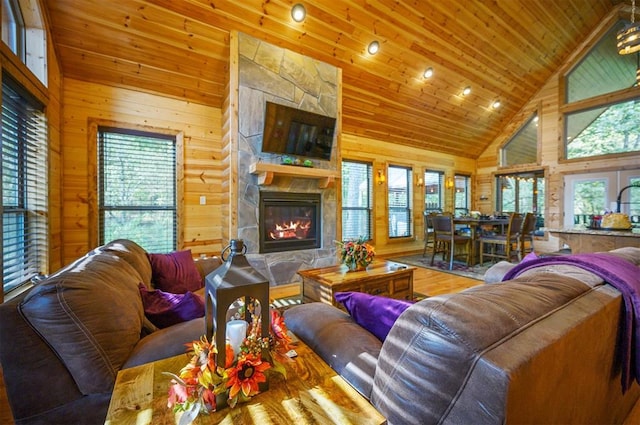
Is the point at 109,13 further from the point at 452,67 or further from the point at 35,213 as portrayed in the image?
the point at 452,67

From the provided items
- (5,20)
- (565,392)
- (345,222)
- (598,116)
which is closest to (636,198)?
(598,116)

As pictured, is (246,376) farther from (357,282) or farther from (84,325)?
(357,282)

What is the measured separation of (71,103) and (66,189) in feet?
3.43

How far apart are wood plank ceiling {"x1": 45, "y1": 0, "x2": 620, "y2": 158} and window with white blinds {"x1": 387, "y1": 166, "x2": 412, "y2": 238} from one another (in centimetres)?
79

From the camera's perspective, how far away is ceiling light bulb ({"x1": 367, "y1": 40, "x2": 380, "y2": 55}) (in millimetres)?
4121

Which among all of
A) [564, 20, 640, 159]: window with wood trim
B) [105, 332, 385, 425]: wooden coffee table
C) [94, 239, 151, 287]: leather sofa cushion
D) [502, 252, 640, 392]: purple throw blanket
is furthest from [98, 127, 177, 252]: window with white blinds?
[564, 20, 640, 159]: window with wood trim

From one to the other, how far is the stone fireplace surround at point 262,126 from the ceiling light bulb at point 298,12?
52 cm

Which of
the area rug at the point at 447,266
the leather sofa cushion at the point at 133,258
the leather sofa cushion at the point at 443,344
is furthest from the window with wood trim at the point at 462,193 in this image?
the leather sofa cushion at the point at 443,344

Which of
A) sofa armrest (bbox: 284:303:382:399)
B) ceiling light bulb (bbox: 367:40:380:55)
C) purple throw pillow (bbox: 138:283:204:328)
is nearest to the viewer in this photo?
sofa armrest (bbox: 284:303:382:399)

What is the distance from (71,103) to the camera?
3.36m

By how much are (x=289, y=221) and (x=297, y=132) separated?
1.29 m

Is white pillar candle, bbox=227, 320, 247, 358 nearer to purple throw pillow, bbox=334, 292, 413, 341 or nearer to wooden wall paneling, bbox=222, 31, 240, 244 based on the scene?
purple throw pillow, bbox=334, 292, 413, 341

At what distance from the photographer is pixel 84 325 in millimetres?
968

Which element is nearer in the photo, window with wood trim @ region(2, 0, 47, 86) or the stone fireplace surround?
window with wood trim @ region(2, 0, 47, 86)
